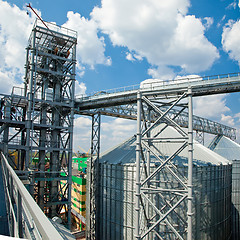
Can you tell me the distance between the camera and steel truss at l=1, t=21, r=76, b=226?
61.3 feet

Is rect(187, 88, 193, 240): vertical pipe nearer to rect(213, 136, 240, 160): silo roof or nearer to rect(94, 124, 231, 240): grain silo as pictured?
rect(94, 124, 231, 240): grain silo

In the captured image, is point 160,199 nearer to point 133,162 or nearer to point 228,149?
point 133,162

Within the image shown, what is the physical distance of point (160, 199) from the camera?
1452 centimetres

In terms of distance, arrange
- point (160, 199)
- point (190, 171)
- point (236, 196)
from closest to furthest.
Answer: point (190, 171) → point (160, 199) → point (236, 196)

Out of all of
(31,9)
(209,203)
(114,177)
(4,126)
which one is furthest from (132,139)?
(31,9)

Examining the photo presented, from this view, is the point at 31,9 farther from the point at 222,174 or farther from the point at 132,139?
the point at 222,174

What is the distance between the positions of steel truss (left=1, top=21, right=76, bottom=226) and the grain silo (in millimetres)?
4926

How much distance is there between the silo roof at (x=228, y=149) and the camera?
99.7 feet

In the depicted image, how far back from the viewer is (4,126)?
1848cm

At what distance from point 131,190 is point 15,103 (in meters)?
14.9

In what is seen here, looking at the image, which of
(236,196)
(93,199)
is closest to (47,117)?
(93,199)

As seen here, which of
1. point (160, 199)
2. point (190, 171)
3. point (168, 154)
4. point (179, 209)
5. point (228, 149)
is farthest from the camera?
point (228, 149)

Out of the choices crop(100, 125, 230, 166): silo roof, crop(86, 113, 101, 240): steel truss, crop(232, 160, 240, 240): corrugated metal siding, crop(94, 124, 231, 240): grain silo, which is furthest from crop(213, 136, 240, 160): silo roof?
crop(86, 113, 101, 240): steel truss

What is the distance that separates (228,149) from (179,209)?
24.4 m
